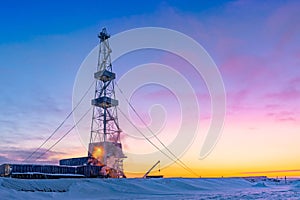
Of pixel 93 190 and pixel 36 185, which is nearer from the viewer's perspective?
pixel 36 185

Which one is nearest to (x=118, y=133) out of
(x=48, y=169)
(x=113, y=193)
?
(x=48, y=169)

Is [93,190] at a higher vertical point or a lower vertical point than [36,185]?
lower

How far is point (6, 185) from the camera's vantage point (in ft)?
68.2

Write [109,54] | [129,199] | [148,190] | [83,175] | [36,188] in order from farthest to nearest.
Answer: [109,54]
[83,175]
[148,190]
[36,188]
[129,199]

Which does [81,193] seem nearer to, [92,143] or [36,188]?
[36,188]

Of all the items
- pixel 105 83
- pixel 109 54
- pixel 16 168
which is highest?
pixel 109 54

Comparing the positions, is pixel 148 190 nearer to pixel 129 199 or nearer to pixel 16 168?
pixel 129 199

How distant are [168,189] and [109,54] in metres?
25.1

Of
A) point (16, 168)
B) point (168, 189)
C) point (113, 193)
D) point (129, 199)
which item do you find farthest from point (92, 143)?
point (129, 199)

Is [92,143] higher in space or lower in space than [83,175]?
higher

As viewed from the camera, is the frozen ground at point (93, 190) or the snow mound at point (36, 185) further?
the snow mound at point (36, 185)

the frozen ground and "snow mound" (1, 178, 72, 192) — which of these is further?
"snow mound" (1, 178, 72, 192)

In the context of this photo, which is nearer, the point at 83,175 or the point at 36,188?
the point at 36,188

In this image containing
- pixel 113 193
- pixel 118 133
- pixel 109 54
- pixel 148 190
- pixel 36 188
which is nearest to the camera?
pixel 36 188
